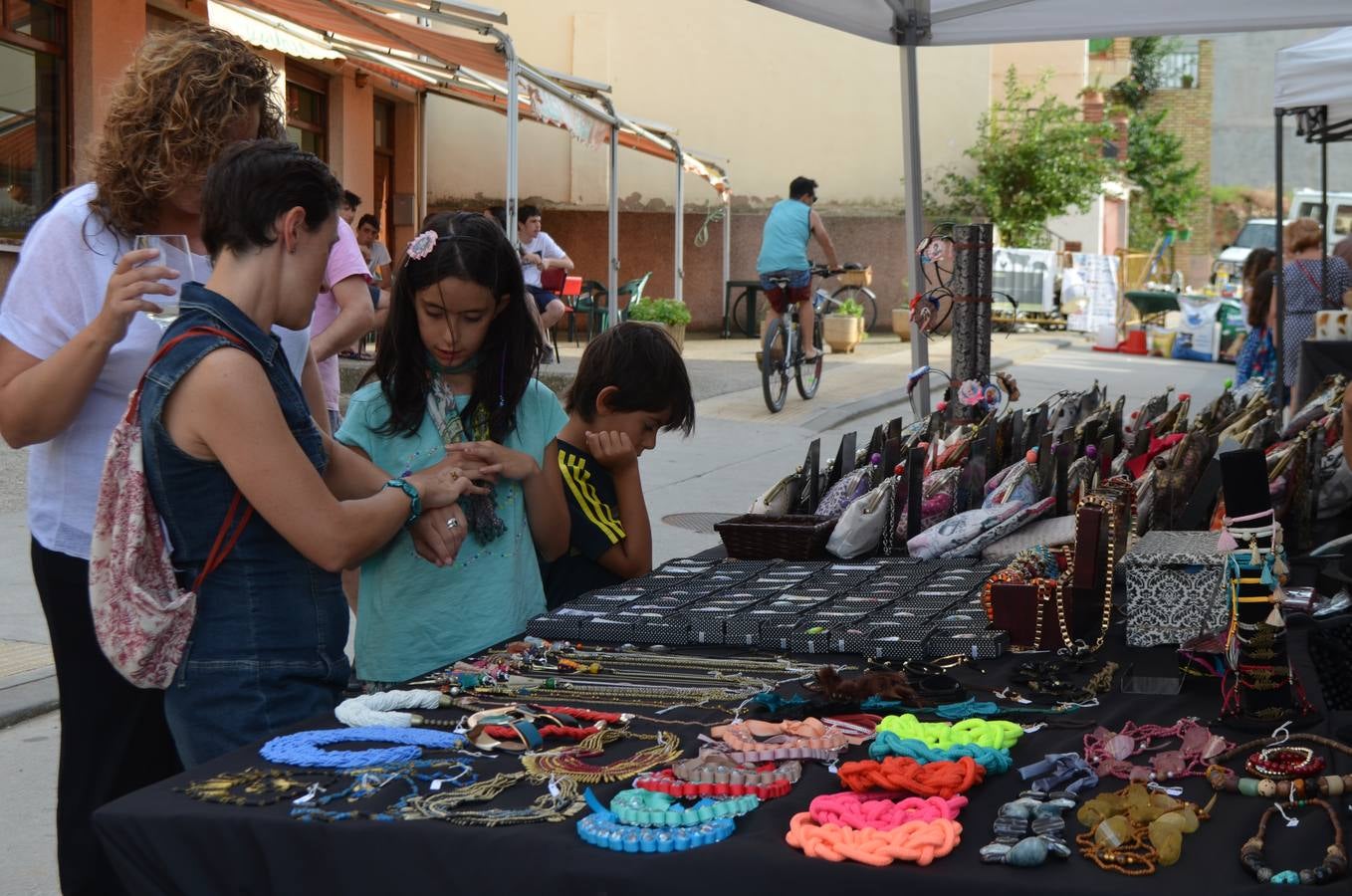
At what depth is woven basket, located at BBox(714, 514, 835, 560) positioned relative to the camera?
366 centimetres

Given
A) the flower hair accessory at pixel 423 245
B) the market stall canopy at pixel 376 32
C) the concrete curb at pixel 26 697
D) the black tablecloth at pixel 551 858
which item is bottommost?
the concrete curb at pixel 26 697

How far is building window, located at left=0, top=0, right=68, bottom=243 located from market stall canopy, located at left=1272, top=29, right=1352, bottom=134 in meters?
8.07

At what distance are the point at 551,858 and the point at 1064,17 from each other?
226 inches

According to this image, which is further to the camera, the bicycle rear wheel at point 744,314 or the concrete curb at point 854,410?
the bicycle rear wheel at point 744,314

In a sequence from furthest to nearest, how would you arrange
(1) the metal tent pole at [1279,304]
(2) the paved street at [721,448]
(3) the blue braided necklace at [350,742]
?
(1) the metal tent pole at [1279,304]
(2) the paved street at [721,448]
(3) the blue braided necklace at [350,742]

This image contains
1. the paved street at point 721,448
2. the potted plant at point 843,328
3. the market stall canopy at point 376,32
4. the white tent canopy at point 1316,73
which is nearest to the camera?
the paved street at point 721,448

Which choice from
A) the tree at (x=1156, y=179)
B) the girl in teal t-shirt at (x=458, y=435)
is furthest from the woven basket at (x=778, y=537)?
the tree at (x=1156, y=179)

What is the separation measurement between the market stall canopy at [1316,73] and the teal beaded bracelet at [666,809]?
26.4ft

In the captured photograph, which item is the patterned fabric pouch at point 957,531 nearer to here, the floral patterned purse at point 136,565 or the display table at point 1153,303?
the floral patterned purse at point 136,565

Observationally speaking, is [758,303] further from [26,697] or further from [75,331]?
[75,331]

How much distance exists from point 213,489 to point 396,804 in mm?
585

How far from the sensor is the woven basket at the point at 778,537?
3.66 m

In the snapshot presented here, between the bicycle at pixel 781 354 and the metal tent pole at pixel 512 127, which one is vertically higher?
the metal tent pole at pixel 512 127

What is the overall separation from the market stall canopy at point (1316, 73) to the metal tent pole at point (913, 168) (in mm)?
3190
